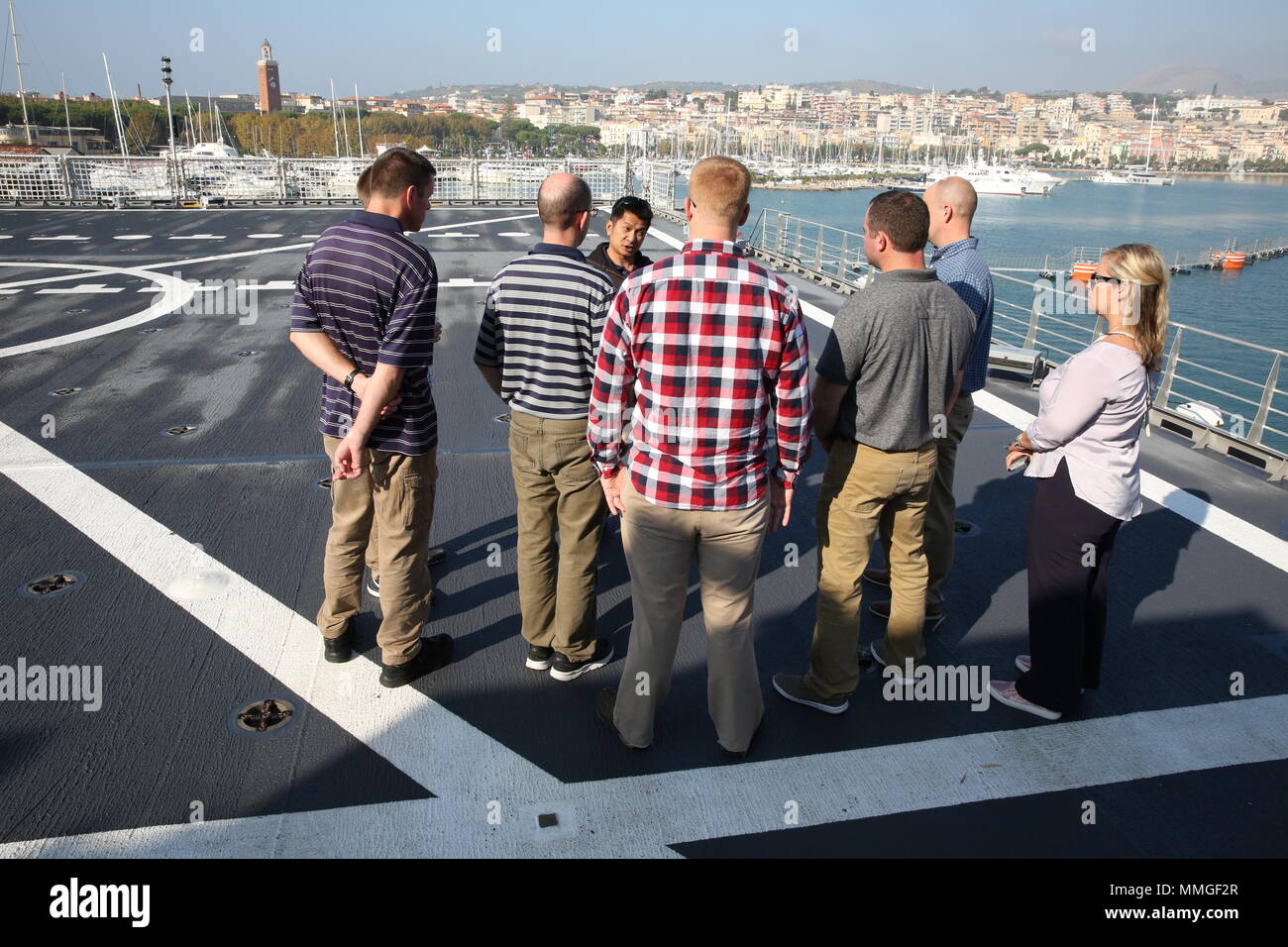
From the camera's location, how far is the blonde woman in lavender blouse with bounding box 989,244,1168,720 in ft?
8.25

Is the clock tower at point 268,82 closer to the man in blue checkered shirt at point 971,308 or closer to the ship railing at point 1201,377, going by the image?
the ship railing at point 1201,377

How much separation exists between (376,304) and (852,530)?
1760mm

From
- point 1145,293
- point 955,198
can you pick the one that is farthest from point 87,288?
point 1145,293

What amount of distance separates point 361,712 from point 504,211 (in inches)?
808

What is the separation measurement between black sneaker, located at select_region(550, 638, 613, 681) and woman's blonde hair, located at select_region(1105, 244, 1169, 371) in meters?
2.09

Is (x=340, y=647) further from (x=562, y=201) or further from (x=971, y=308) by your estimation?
(x=971, y=308)

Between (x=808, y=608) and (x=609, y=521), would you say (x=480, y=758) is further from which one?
(x=609, y=521)

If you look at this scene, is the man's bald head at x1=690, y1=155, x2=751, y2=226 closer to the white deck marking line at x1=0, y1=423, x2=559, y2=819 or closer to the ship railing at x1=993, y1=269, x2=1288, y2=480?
the white deck marking line at x1=0, y1=423, x2=559, y2=819

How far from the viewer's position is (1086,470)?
2.67 meters

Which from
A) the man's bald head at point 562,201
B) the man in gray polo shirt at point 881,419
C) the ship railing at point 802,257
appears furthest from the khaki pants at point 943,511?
the ship railing at point 802,257

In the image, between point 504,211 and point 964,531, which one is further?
point 504,211

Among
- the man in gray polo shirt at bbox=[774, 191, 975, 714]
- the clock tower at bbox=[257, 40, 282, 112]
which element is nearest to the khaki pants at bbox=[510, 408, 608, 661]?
the man in gray polo shirt at bbox=[774, 191, 975, 714]

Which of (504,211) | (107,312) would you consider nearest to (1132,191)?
(504,211)

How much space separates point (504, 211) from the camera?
21.6 meters
